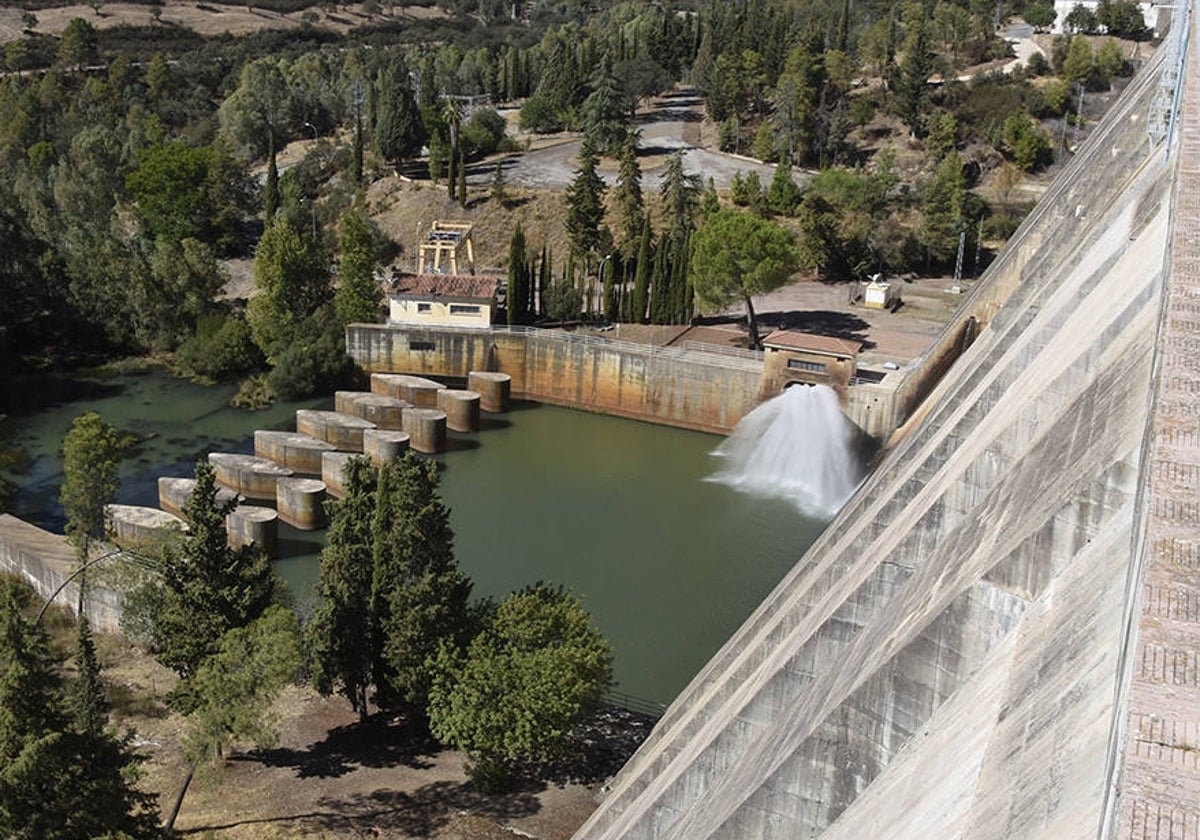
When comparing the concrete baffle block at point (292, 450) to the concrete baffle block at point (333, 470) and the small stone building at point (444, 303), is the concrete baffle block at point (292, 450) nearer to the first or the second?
the concrete baffle block at point (333, 470)

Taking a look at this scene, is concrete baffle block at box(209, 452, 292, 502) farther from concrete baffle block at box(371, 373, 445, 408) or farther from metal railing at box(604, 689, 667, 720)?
metal railing at box(604, 689, 667, 720)

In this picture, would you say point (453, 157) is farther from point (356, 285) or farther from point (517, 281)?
point (517, 281)

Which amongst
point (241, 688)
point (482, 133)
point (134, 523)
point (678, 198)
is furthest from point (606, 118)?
point (241, 688)

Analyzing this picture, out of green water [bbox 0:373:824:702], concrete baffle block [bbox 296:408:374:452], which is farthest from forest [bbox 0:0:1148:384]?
concrete baffle block [bbox 296:408:374:452]

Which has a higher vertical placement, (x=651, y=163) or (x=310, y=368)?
(x=651, y=163)

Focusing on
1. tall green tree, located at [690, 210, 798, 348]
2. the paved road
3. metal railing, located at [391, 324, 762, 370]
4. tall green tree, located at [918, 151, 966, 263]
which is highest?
the paved road

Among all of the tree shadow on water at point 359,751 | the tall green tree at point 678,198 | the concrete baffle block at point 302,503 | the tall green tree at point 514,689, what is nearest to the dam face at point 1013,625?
the tall green tree at point 514,689

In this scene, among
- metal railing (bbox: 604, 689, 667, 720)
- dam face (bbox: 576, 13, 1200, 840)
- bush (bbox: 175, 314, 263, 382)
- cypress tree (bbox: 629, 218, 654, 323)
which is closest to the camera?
dam face (bbox: 576, 13, 1200, 840)

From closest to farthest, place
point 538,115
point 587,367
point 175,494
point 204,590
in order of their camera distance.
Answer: point 204,590 → point 175,494 → point 587,367 → point 538,115
